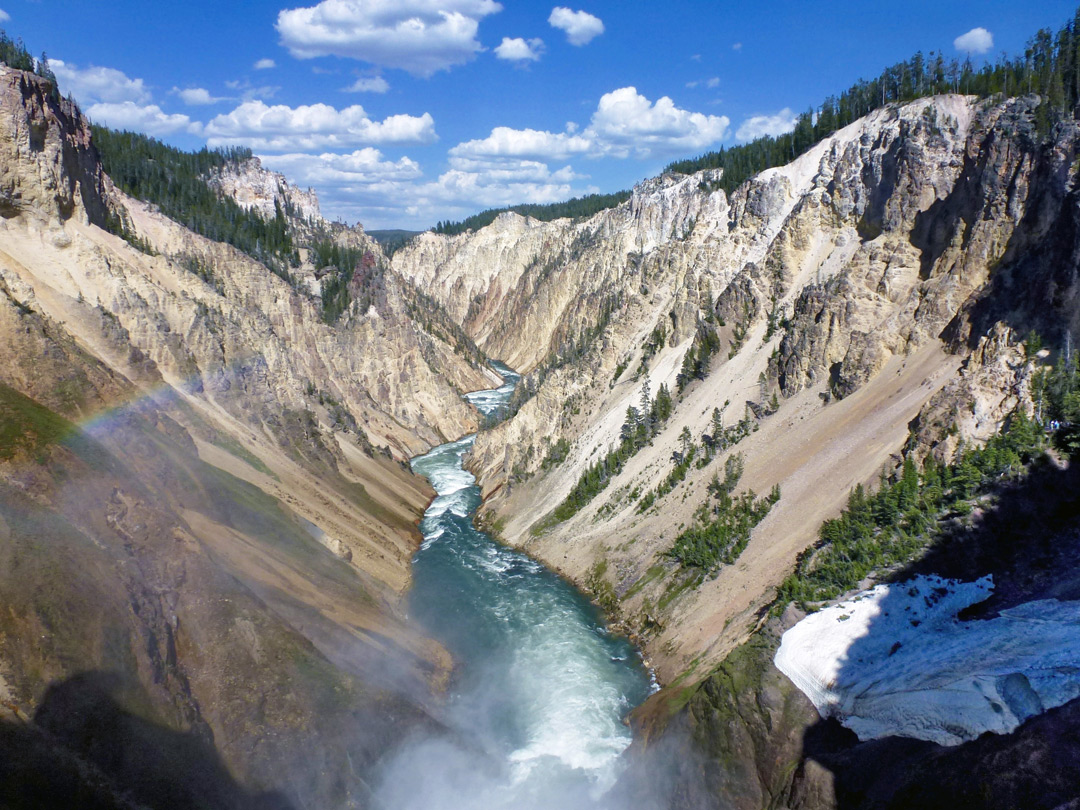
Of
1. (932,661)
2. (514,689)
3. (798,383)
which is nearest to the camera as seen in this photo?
(932,661)

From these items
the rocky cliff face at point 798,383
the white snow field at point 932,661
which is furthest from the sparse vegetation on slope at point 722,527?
the white snow field at point 932,661

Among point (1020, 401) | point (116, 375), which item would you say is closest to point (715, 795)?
point (1020, 401)

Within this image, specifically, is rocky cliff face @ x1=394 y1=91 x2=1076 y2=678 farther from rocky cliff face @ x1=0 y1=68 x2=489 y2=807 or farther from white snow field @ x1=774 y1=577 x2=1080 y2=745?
rocky cliff face @ x1=0 y1=68 x2=489 y2=807

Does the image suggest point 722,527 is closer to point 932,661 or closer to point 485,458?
point 932,661

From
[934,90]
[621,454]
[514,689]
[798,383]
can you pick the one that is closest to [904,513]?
[798,383]

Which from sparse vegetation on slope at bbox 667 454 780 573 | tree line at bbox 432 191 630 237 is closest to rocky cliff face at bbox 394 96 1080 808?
sparse vegetation on slope at bbox 667 454 780 573

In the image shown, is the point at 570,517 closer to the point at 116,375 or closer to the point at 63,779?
the point at 116,375
